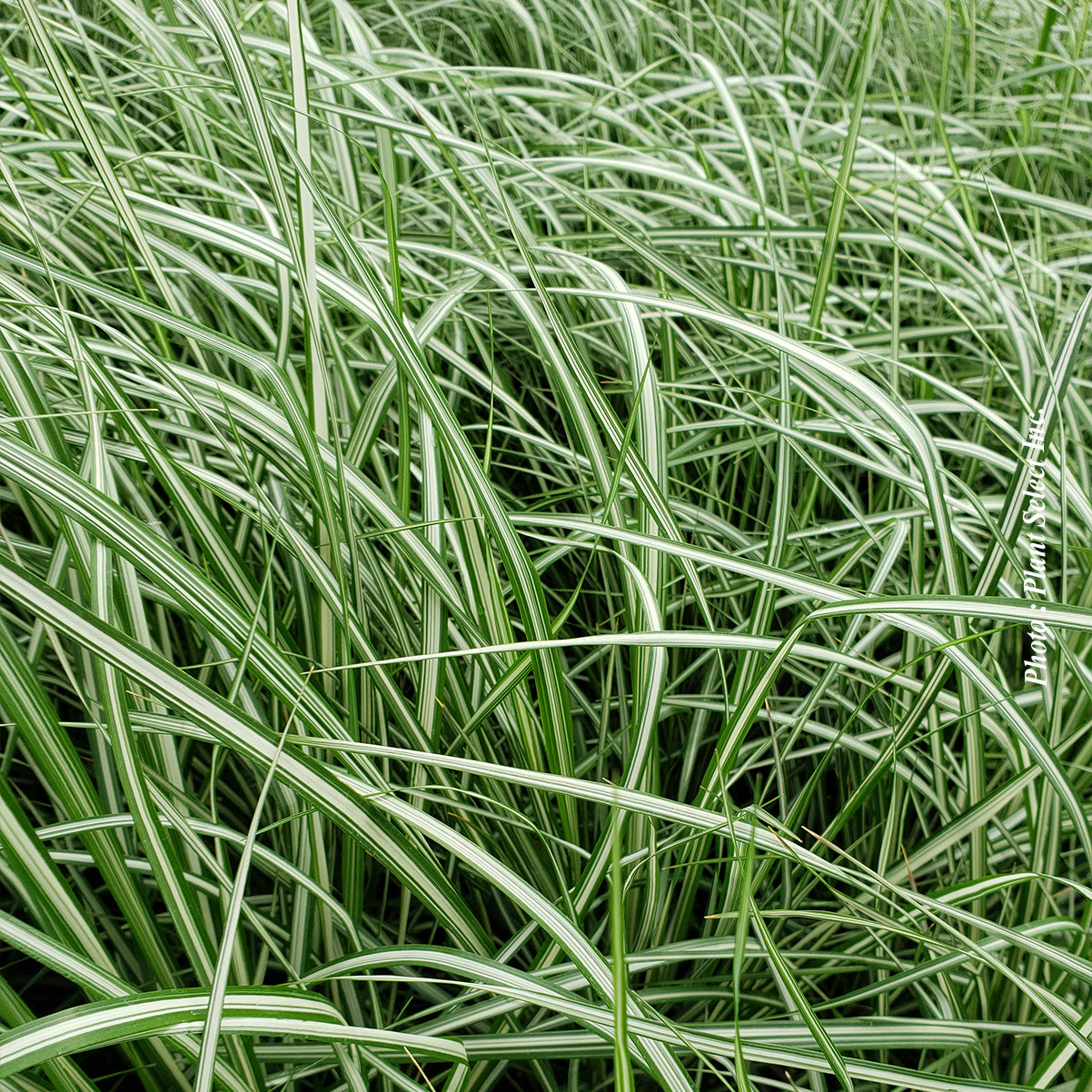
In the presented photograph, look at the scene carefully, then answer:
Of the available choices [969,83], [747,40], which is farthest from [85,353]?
[969,83]

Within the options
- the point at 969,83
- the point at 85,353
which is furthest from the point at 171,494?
the point at 969,83

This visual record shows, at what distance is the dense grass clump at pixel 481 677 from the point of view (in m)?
0.40

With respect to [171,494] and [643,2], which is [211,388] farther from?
[643,2]

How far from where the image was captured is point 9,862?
383mm

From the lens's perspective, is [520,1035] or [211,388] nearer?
[520,1035]

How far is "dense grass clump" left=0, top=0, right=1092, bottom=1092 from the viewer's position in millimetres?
401

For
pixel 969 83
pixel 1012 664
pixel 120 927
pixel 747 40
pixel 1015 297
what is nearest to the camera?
pixel 120 927

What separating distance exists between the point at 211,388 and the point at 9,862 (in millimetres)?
297

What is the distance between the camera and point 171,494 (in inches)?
19.2

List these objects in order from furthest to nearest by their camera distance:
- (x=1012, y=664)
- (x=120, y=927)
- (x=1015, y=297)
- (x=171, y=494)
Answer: (x=1015, y=297)
(x=1012, y=664)
(x=120, y=927)
(x=171, y=494)

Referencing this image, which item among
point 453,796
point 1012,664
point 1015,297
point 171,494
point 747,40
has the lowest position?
point 1012,664

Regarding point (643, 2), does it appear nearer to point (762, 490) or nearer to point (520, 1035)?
point (762, 490)

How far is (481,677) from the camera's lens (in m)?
0.59

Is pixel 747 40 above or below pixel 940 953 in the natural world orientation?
above
